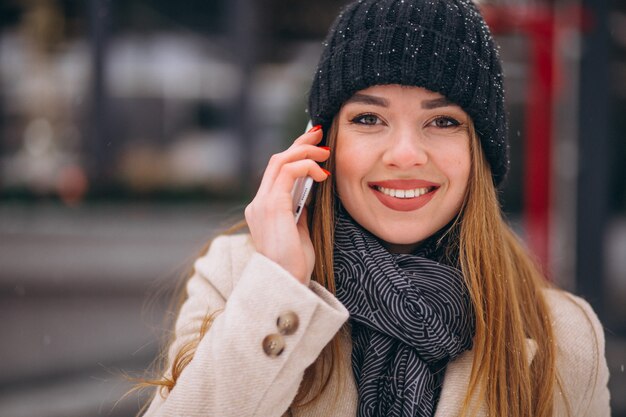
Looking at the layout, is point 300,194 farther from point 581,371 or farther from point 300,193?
point 581,371

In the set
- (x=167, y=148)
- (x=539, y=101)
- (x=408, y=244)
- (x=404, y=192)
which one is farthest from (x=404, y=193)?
(x=167, y=148)

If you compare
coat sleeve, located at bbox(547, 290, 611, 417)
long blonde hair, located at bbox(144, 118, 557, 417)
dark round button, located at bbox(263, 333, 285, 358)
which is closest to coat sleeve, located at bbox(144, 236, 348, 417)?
dark round button, located at bbox(263, 333, 285, 358)

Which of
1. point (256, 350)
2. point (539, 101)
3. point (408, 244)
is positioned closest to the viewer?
point (256, 350)

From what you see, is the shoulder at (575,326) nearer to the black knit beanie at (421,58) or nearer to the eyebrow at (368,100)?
the black knit beanie at (421,58)

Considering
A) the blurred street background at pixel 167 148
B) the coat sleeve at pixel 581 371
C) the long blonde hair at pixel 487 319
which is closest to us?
the long blonde hair at pixel 487 319

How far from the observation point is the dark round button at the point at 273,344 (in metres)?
1.43

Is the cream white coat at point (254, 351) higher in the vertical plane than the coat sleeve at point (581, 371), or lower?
higher

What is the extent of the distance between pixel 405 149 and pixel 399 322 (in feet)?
1.39

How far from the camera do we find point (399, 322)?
5.29ft

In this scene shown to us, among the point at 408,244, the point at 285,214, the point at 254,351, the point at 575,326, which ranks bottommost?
the point at 575,326

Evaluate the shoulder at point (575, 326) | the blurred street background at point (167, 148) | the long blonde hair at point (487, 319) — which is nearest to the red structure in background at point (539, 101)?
the blurred street background at point (167, 148)

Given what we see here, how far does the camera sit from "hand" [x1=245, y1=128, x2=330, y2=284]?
5.01 feet

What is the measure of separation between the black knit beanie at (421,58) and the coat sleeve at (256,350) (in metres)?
0.54

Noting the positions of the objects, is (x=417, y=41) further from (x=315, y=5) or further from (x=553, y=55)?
(x=315, y=5)
